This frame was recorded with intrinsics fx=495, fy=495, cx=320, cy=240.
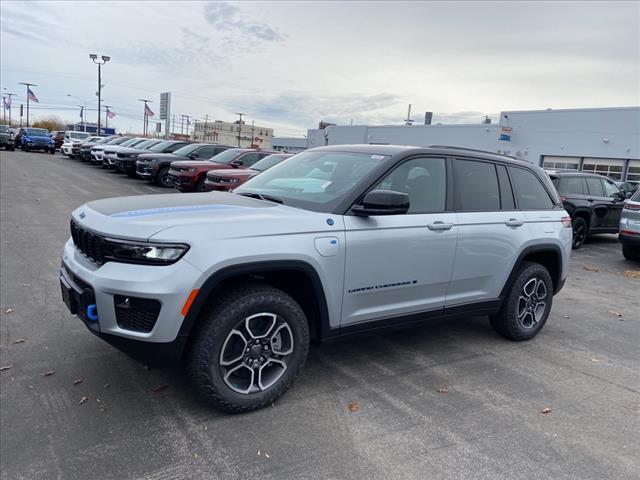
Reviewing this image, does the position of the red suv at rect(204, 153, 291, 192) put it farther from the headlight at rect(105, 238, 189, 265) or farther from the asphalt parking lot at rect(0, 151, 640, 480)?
the headlight at rect(105, 238, 189, 265)

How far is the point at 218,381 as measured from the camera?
3.06 m

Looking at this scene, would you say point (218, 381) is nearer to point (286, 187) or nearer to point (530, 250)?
point (286, 187)

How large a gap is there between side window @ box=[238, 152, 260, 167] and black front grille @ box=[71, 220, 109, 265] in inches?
490

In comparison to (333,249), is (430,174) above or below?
above

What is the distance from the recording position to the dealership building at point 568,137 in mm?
29734

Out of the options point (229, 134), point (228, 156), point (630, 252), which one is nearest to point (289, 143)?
point (229, 134)

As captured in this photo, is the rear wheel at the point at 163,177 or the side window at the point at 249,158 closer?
the side window at the point at 249,158

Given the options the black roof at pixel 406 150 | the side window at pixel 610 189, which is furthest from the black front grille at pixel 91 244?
the side window at pixel 610 189

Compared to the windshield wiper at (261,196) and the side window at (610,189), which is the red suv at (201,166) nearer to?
the side window at (610,189)

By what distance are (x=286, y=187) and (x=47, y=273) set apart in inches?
150

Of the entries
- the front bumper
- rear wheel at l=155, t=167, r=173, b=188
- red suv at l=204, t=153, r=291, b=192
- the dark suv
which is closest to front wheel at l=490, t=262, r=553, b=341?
the front bumper

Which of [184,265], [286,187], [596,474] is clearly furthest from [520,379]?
[184,265]

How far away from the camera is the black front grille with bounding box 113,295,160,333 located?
280 centimetres

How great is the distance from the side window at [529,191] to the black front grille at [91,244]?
12.4 ft
